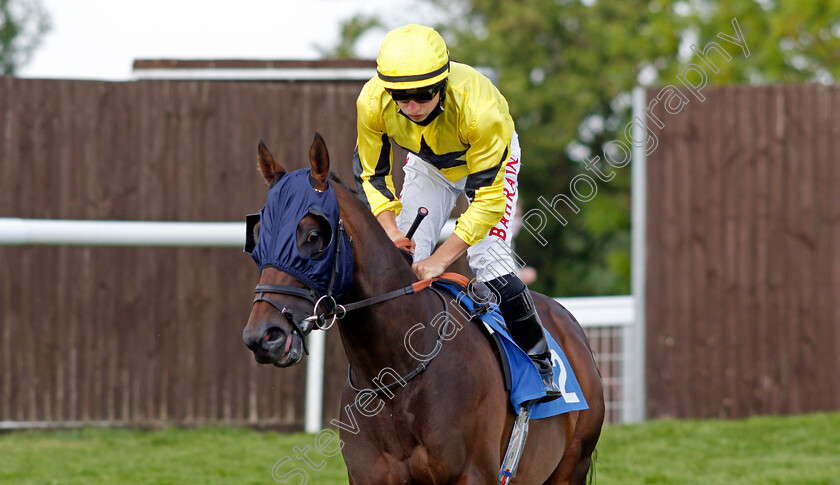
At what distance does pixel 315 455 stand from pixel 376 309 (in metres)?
3.53

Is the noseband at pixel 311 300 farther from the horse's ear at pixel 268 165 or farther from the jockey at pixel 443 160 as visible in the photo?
the jockey at pixel 443 160

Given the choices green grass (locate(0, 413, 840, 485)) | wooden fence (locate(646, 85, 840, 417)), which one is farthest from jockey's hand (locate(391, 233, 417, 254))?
wooden fence (locate(646, 85, 840, 417))

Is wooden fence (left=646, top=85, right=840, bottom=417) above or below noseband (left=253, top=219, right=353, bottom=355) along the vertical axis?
above

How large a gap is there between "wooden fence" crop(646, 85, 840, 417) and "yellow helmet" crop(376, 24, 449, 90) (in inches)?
206

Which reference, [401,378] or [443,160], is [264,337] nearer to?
[401,378]

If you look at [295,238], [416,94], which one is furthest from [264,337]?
[416,94]

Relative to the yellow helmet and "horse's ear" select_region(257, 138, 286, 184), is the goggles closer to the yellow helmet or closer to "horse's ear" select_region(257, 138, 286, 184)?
the yellow helmet

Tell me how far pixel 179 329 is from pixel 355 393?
4.36m

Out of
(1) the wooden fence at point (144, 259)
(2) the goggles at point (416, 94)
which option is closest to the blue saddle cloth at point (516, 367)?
(2) the goggles at point (416, 94)

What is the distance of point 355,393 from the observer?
124 inches

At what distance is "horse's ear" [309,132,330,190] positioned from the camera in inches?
110

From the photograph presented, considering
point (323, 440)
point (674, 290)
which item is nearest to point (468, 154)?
point (323, 440)

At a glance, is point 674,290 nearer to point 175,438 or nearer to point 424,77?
point 175,438

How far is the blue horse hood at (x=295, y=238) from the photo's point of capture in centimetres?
264
